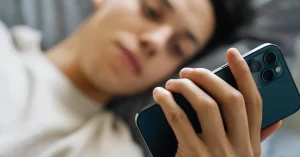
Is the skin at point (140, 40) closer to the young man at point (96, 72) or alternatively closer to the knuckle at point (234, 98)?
the young man at point (96, 72)

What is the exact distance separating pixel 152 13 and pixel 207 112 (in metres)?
0.35

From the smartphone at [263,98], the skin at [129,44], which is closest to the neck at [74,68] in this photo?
the skin at [129,44]

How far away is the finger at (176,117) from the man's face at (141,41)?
28 cm

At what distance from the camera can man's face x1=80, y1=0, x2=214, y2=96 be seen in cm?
66

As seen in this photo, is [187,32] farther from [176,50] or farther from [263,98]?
[263,98]

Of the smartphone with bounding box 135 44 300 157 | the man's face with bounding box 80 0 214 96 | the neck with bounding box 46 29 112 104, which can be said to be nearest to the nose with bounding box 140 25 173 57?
the man's face with bounding box 80 0 214 96

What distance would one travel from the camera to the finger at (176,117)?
374 mm

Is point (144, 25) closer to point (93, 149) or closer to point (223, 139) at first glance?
point (93, 149)

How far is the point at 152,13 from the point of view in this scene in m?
0.68

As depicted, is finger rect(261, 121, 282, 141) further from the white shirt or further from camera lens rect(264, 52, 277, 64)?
the white shirt

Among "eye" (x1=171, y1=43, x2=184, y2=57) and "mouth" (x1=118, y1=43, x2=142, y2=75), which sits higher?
"mouth" (x1=118, y1=43, x2=142, y2=75)

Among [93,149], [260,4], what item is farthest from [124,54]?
[260,4]

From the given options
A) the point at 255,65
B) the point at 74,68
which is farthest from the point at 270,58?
the point at 74,68

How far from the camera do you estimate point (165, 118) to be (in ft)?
1.36
